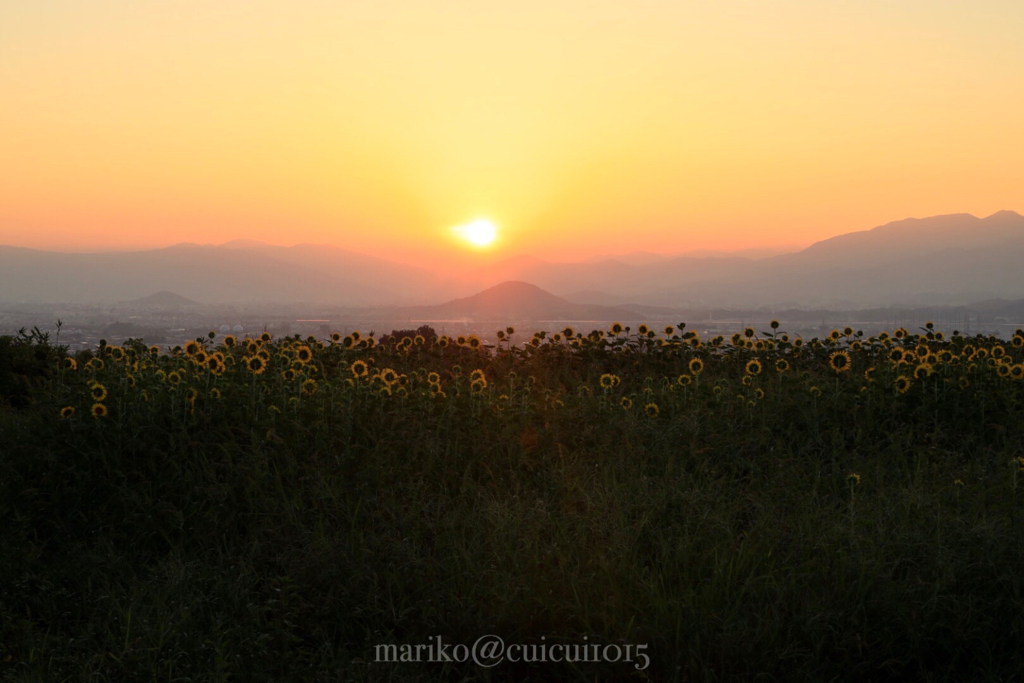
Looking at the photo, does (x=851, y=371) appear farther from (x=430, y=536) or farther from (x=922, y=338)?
(x=430, y=536)

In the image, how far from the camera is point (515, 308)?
2898 cm

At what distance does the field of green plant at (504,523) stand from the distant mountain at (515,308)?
17060 millimetres

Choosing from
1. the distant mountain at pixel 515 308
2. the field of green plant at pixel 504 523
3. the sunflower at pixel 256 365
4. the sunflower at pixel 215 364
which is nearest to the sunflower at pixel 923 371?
the field of green plant at pixel 504 523

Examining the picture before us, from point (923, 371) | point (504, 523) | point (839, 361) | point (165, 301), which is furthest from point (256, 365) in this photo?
point (165, 301)

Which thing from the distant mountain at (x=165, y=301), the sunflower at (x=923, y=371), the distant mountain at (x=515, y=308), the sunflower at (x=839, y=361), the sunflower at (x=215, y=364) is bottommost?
the sunflower at (x=923, y=371)

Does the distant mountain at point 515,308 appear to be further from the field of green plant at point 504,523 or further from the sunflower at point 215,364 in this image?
the sunflower at point 215,364

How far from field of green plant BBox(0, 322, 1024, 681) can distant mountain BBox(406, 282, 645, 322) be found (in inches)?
672

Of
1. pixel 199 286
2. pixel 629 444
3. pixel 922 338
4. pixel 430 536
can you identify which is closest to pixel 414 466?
pixel 430 536

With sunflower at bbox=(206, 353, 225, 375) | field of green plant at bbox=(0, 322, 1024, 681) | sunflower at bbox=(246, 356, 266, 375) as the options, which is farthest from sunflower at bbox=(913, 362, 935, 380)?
sunflower at bbox=(206, 353, 225, 375)

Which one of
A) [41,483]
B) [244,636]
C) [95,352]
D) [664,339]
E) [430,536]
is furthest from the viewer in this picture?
[664,339]

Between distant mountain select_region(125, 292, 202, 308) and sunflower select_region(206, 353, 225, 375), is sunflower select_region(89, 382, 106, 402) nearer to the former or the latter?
sunflower select_region(206, 353, 225, 375)

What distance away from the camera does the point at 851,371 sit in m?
9.39

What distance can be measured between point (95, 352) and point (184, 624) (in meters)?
6.16

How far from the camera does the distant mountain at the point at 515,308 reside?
25.5 meters
